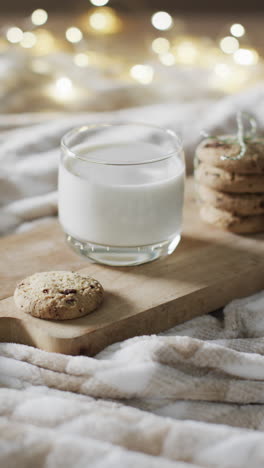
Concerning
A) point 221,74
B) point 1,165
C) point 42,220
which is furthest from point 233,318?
point 221,74

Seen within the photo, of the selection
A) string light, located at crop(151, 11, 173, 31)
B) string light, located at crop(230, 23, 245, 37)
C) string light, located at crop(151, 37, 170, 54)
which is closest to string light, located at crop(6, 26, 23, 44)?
string light, located at crop(151, 37, 170, 54)

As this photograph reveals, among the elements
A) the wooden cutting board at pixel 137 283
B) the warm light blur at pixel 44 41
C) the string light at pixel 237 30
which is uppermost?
the warm light blur at pixel 44 41

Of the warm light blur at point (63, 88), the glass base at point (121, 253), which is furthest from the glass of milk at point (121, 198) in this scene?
the warm light blur at point (63, 88)

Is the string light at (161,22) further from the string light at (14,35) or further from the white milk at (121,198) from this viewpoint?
the white milk at (121,198)

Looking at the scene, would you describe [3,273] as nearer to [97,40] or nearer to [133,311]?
[133,311]

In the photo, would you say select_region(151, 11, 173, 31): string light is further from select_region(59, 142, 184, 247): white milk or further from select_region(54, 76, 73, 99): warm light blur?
select_region(59, 142, 184, 247): white milk

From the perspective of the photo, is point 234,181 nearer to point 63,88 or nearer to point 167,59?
point 63,88
